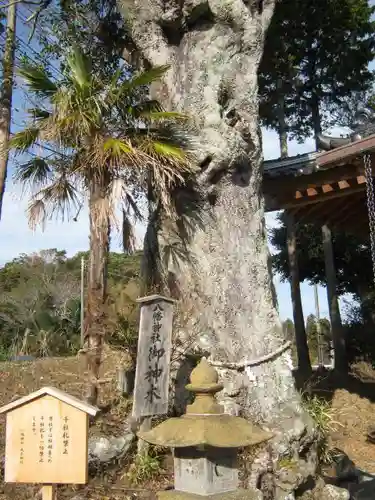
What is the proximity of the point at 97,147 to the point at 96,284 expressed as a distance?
5.06 feet

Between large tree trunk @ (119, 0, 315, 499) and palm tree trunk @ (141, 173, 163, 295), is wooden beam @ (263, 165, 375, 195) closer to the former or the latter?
large tree trunk @ (119, 0, 315, 499)

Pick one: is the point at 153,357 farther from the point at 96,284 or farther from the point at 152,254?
the point at 152,254

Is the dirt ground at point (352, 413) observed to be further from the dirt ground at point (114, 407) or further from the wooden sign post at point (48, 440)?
the wooden sign post at point (48, 440)

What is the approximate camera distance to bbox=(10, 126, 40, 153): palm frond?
22.2 feet

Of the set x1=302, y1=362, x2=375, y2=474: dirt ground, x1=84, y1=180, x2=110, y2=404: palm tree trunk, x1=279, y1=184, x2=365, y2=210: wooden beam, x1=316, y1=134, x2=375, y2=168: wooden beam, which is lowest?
x1=302, y1=362, x2=375, y2=474: dirt ground

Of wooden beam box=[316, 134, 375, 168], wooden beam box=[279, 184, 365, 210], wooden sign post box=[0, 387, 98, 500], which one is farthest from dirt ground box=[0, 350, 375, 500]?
wooden beam box=[316, 134, 375, 168]

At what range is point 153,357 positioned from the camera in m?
5.89

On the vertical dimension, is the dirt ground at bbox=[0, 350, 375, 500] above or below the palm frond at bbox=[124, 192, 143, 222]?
below

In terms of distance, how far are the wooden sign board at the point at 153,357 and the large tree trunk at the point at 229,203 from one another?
101 centimetres

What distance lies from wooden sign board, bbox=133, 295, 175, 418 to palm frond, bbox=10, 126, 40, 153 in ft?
8.10

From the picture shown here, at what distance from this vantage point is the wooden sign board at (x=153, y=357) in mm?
5695

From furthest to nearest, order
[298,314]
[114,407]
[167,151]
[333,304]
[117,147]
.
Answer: [333,304]
[298,314]
[114,407]
[167,151]
[117,147]

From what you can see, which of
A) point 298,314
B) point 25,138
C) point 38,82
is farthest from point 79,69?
point 298,314

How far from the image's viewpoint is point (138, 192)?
7.12 meters
